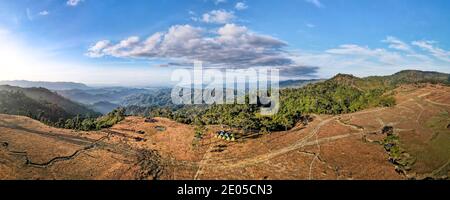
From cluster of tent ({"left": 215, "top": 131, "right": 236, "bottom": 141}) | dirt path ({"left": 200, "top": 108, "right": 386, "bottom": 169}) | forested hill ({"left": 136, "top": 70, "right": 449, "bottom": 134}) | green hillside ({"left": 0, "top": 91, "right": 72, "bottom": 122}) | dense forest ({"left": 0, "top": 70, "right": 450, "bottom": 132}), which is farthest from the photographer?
green hillside ({"left": 0, "top": 91, "right": 72, "bottom": 122})

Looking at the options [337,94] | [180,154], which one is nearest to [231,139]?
[180,154]

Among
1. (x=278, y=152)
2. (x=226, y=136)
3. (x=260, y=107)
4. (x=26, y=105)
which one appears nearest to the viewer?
(x=278, y=152)

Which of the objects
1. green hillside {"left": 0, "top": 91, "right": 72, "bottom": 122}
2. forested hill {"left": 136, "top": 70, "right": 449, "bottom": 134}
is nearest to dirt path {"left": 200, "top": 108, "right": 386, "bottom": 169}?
forested hill {"left": 136, "top": 70, "right": 449, "bottom": 134}

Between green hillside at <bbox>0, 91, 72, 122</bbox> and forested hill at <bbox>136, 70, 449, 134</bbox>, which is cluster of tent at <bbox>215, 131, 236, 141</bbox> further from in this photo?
green hillside at <bbox>0, 91, 72, 122</bbox>

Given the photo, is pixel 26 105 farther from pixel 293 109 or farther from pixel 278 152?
pixel 278 152

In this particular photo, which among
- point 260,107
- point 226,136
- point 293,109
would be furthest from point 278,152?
point 260,107

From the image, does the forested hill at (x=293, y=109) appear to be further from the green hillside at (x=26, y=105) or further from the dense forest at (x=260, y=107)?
the green hillside at (x=26, y=105)

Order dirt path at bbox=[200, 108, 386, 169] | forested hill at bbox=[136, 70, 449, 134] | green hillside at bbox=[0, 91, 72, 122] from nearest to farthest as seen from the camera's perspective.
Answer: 1. dirt path at bbox=[200, 108, 386, 169]
2. forested hill at bbox=[136, 70, 449, 134]
3. green hillside at bbox=[0, 91, 72, 122]

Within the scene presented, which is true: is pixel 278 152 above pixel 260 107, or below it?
below

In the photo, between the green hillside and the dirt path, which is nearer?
the dirt path

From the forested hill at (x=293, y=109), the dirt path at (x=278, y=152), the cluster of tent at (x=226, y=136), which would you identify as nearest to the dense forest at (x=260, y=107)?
the forested hill at (x=293, y=109)

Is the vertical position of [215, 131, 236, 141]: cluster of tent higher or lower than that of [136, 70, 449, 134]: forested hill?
lower
